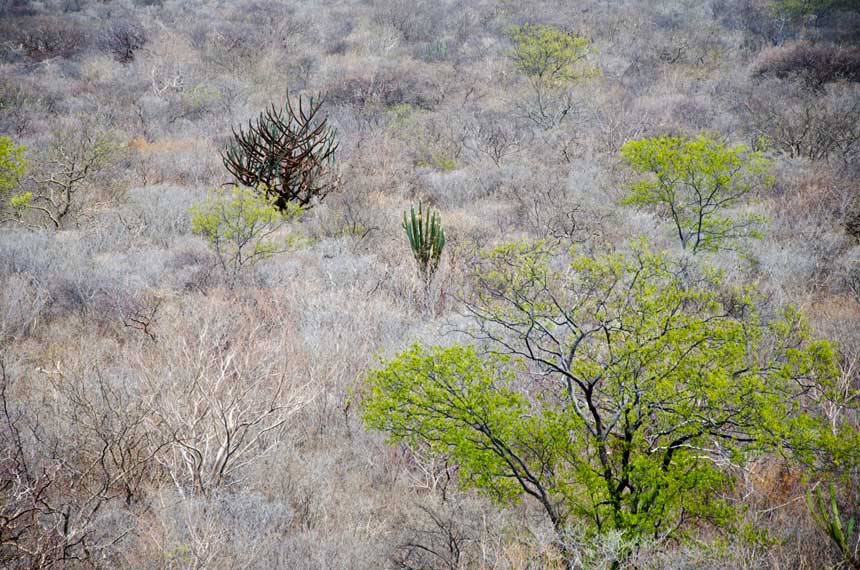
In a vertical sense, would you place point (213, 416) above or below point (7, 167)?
below

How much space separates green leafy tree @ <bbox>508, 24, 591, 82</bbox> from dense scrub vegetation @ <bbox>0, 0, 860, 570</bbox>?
0.11 m

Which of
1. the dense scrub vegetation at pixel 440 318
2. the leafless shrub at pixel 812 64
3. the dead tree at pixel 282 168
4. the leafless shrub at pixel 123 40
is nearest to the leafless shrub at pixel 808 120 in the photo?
the dense scrub vegetation at pixel 440 318

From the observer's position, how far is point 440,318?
616cm

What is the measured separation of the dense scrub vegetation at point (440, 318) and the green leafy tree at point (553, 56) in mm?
106

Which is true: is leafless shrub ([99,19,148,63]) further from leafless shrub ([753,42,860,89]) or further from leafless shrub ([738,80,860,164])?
leafless shrub ([753,42,860,89])

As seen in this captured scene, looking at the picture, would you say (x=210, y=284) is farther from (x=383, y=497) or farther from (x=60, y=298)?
(x=383, y=497)

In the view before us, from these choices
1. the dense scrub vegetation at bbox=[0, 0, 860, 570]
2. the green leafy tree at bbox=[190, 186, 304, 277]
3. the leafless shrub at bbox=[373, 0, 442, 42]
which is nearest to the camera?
the dense scrub vegetation at bbox=[0, 0, 860, 570]

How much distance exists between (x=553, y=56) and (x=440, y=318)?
1632 cm

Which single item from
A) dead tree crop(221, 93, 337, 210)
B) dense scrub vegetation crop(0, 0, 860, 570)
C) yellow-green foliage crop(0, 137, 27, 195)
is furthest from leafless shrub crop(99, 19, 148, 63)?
yellow-green foliage crop(0, 137, 27, 195)

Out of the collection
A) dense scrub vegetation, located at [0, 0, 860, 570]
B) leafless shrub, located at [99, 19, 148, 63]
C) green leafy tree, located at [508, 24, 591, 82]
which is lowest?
dense scrub vegetation, located at [0, 0, 860, 570]

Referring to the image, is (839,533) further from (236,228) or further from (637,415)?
(236,228)

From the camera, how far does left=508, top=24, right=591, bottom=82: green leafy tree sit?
19250mm

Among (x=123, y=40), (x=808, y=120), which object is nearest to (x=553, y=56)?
(x=808, y=120)

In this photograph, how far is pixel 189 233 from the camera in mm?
9008
